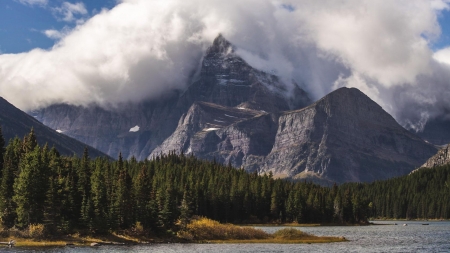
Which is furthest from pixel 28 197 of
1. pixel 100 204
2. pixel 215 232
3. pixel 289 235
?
pixel 289 235

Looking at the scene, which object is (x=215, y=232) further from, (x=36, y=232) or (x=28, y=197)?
(x=28, y=197)

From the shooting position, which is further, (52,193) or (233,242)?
(233,242)

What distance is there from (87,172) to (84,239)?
35661mm

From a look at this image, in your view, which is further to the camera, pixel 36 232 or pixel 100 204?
pixel 100 204

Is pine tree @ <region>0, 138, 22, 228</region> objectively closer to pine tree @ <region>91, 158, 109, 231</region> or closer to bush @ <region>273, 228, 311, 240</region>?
pine tree @ <region>91, 158, 109, 231</region>

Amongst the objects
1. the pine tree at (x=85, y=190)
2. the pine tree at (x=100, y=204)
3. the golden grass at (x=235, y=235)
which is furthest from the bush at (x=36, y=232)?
the golden grass at (x=235, y=235)

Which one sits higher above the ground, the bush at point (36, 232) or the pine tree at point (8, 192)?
the pine tree at point (8, 192)

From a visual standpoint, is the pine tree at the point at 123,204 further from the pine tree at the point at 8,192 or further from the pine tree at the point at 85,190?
the pine tree at the point at 8,192

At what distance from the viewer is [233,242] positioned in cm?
16500

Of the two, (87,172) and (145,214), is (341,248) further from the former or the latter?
(87,172)

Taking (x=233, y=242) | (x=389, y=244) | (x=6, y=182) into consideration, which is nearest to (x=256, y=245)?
(x=233, y=242)

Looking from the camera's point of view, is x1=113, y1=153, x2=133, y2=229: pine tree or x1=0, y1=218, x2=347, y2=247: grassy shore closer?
x1=0, y1=218, x2=347, y2=247: grassy shore

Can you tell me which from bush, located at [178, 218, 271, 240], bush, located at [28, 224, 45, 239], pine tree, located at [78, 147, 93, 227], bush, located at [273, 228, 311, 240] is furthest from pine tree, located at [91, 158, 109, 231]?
bush, located at [273, 228, 311, 240]

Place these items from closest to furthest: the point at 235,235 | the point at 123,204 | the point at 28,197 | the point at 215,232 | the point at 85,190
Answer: the point at 28,197, the point at 123,204, the point at 85,190, the point at 215,232, the point at 235,235
